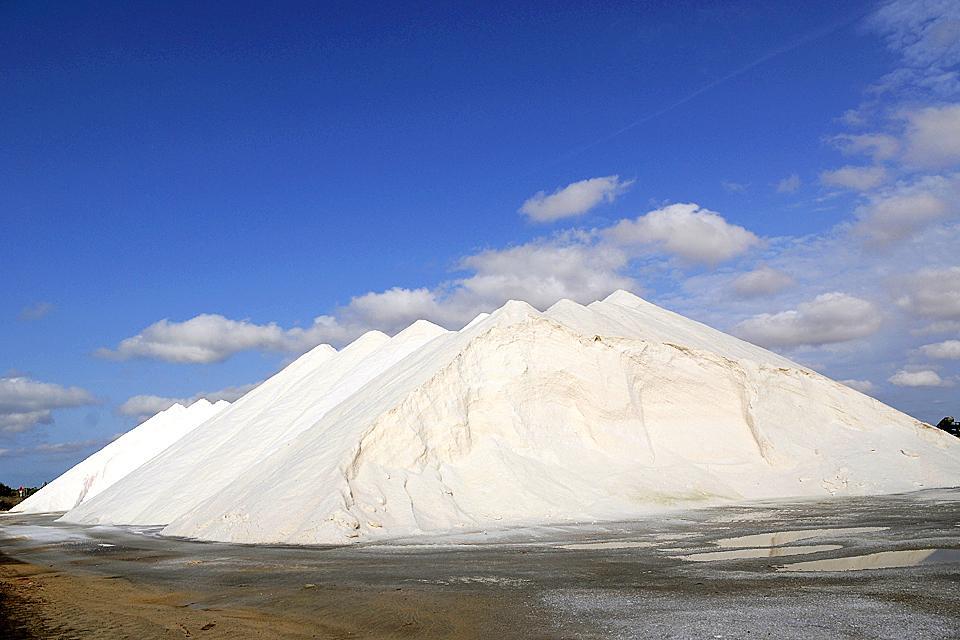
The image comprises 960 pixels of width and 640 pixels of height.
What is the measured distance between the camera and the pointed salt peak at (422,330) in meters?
39.1

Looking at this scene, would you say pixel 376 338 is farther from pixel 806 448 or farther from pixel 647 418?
pixel 806 448

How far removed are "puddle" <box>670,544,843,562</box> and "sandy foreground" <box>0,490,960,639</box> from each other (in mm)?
49

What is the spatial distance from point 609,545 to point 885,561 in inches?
210

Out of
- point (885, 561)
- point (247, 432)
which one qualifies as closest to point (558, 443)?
point (885, 561)

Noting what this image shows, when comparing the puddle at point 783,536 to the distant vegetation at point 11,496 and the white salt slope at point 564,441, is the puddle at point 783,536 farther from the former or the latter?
the distant vegetation at point 11,496

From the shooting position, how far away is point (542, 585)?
413 inches

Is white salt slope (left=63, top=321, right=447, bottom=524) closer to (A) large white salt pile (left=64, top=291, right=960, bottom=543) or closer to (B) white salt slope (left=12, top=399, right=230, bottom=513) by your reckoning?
(A) large white salt pile (left=64, top=291, right=960, bottom=543)

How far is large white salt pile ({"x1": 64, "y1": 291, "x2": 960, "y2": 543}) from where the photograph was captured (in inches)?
820

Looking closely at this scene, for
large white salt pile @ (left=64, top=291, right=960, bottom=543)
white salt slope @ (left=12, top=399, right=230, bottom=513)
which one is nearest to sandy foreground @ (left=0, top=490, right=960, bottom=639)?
large white salt pile @ (left=64, top=291, right=960, bottom=543)

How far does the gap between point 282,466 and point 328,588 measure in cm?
1370

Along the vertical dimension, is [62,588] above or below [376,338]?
below

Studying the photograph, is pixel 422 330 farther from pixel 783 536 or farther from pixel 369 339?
pixel 783 536

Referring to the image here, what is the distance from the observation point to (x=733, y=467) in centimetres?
2550

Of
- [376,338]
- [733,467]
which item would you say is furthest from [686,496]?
[376,338]
